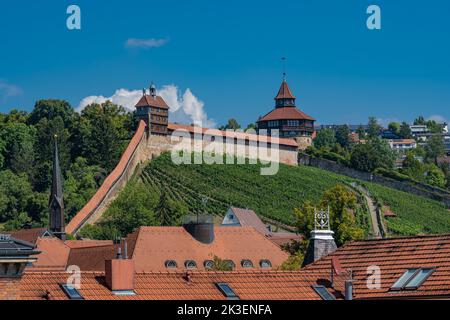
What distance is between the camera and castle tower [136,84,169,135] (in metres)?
122

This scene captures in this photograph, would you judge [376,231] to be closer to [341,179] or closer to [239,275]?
[341,179]

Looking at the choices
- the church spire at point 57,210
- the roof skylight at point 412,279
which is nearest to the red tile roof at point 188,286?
the roof skylight at point 412,279

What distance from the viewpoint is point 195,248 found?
6600cm

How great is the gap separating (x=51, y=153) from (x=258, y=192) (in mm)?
22840

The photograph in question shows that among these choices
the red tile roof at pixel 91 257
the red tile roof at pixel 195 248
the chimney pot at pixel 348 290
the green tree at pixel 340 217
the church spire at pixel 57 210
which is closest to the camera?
the chimney pot at pixel 348 290

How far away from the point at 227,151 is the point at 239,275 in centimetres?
9648

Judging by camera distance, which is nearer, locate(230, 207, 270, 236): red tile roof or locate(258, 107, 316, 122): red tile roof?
locate(230, 207, 270, 236): red tile roof

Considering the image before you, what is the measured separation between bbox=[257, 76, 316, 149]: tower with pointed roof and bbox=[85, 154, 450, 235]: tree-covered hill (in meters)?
22.9

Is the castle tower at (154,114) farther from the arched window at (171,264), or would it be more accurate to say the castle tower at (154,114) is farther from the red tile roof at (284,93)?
the arched window at (171,264)

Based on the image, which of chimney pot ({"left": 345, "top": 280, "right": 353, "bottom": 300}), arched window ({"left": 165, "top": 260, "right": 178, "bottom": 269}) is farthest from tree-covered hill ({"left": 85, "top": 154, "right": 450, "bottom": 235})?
chimney pot ({"left": 345, "top": 280, "right": 353, "bottom": 300})

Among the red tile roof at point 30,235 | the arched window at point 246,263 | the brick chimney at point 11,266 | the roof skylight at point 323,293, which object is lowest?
the arched window at point 246,263

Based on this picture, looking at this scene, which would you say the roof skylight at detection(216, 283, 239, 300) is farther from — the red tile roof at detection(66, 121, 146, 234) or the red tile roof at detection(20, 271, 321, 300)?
the red tile roof at detection(66, 121, 146, 234)

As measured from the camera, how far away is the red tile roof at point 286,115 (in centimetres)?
15162

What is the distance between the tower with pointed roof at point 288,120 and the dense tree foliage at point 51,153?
23121 mm
